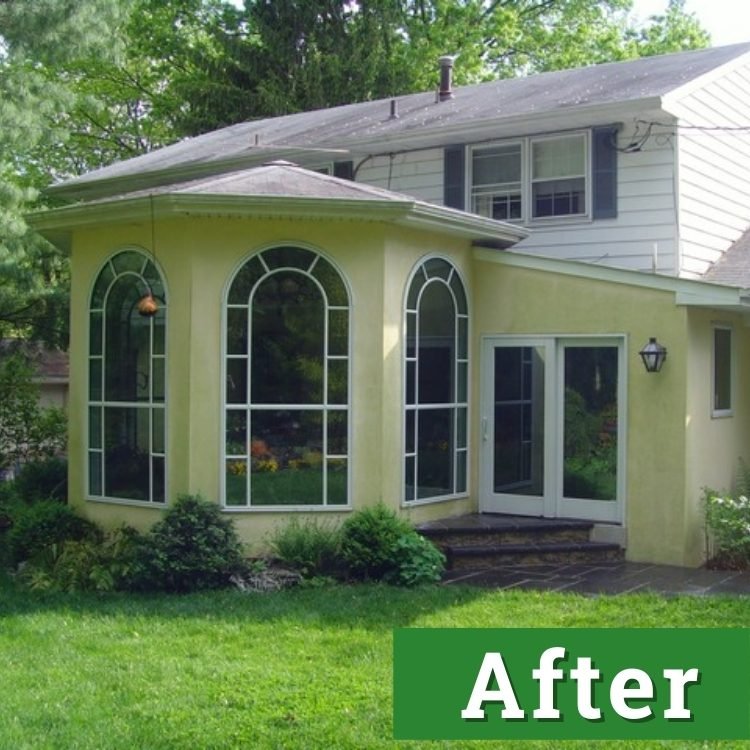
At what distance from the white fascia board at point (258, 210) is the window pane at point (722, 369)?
3048mm

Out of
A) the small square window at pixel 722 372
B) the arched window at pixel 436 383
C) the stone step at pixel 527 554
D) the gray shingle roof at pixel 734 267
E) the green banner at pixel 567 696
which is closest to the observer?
the green banner at pixel 567 696

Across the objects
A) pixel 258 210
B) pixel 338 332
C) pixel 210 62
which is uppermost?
pixel 210 62

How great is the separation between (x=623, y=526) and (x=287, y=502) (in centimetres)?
348

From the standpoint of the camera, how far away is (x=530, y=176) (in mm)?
12992

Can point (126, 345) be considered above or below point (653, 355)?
above

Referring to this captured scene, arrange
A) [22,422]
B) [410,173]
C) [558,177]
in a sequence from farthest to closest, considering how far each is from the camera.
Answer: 1. [22,422]
2. [410,173]
3. [558,177]

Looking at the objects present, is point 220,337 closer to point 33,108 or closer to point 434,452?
point 434,452

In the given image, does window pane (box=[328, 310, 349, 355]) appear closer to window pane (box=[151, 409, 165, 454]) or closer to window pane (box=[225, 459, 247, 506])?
window pane (box=[225, 459, 247, 506])

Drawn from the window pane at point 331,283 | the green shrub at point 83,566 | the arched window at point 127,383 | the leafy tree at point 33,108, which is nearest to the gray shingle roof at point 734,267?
the window pane at point 331,283

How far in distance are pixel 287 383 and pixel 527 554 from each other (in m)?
2.96

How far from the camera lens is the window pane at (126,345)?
10672 mm

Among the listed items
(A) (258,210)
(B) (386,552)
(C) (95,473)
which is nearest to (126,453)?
(C) (95,473)

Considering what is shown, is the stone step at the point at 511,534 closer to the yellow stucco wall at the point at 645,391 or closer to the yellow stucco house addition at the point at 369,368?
the yellow stucco house addition at the point at 369,368

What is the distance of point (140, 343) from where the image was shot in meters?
10.7
